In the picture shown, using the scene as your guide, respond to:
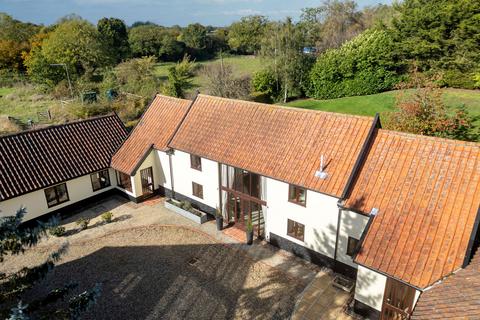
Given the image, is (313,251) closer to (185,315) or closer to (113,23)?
(185,315)

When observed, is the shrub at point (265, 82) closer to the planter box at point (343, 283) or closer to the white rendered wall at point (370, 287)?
the planter box at point (343, 283)

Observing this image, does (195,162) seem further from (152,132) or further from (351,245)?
(351,245)

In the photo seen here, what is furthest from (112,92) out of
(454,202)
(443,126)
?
(454,202)

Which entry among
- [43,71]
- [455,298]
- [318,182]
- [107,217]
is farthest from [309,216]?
[43,71]

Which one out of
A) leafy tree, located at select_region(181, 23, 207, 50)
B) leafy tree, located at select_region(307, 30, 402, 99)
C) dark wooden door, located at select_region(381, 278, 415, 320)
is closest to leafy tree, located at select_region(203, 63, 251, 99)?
leafy tree, located at select_region(307, 30, 402, 99)

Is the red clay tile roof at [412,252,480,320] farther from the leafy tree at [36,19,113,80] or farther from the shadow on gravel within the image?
the leafy tree at [36,19,113,80]

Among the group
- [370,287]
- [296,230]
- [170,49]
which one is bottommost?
[370,287]

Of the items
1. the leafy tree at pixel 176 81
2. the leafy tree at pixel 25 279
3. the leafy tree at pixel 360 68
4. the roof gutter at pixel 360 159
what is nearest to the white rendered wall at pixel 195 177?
the roof gutter at pixel 360 159
